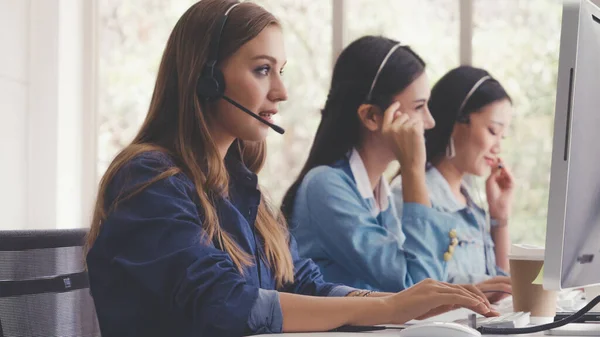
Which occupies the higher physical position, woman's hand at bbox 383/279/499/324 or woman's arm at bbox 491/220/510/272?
woman's hand at bbox 383/279/499/324

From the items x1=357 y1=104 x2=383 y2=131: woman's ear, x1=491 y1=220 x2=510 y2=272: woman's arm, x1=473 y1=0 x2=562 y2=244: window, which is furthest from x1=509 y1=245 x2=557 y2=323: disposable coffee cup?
x1=473 y1=0 x2=562 y2=244: window

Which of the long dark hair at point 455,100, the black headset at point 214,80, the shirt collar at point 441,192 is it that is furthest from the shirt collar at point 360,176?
the black headset at point 214,80

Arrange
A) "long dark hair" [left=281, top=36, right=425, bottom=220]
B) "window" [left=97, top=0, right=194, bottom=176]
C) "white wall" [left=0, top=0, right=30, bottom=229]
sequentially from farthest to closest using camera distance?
1. "window" [left=97, top=0, right=194, bottom=176]
2. "white wall" [left=0, top=0, right=30, bottom=229]
3. "long dark hair" [left=281, top=36, right=425, bottom=220]

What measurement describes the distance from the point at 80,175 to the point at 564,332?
2.63 metres

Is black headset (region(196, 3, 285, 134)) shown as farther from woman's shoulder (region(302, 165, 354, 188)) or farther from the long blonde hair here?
woman's shoulder (region(302, 165, 354, 188))

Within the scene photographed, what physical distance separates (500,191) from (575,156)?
2.19 m

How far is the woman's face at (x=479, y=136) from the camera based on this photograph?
296 centimetres

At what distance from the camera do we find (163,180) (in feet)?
4.15

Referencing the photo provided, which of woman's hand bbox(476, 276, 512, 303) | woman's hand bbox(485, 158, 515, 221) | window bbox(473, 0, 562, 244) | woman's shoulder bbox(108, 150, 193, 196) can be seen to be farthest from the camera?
window bbox(473, 0, 562, 244)

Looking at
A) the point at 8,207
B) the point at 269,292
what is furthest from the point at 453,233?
the point at 8,207

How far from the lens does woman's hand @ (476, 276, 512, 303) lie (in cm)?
182

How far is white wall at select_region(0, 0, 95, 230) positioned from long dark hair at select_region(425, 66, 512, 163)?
144cm

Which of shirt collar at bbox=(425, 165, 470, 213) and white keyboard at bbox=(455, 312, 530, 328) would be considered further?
shirt collar at bbox=(425, 165, 470, 213)

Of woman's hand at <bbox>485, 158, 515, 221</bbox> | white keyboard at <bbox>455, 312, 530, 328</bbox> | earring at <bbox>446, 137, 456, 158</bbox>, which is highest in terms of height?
earring at <bbox>446, 137, 456, 158</bbox>
